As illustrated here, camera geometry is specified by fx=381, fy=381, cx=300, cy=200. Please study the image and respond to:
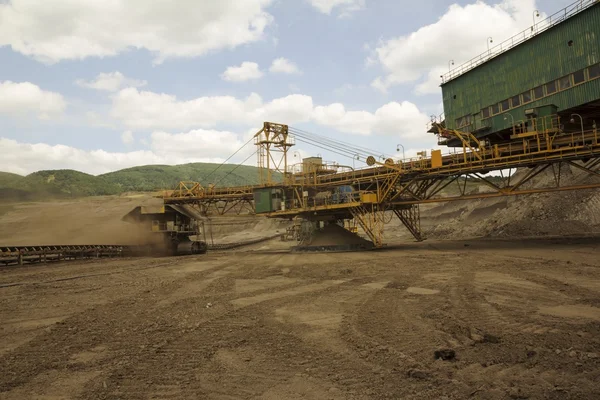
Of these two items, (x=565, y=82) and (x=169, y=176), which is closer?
(x=565, y=82)

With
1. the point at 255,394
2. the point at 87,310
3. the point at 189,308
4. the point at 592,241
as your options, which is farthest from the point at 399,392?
the point at 592,241

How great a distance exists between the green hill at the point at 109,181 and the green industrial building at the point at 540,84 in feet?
107

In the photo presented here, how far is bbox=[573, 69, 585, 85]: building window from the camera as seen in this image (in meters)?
23.2

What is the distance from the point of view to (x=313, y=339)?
6730 mm

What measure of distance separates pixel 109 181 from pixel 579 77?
146m

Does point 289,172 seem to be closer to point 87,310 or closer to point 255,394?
point 87,310

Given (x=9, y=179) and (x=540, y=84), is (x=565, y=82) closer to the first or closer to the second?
(x=540, y=84)

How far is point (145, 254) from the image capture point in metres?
35.2

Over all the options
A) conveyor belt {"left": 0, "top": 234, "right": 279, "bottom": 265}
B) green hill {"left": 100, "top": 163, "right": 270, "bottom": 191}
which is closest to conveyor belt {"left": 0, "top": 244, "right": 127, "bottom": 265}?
conveyor belt {"left": 0, "top": 234, "right": 279, "bottom": 265}

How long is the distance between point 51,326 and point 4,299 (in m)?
5.18

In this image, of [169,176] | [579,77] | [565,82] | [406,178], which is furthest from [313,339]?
[169,176]

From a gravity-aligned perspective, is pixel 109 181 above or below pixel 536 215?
above

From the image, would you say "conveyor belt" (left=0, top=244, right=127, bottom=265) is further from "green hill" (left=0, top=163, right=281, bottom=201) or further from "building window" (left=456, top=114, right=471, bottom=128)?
"building window" (left=456, top=114, right=471, bottom=128)

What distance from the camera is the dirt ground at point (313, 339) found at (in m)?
4.70
